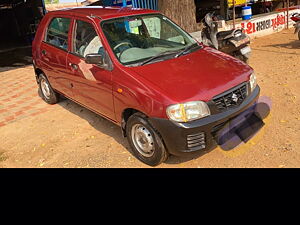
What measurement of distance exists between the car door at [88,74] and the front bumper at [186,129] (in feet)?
3.26

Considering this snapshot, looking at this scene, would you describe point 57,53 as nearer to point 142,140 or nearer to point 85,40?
point 85,40

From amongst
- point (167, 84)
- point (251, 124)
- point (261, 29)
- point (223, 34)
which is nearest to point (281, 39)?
point (261, 29)

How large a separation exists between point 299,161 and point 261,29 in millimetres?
9236

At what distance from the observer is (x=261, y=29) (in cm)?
1145

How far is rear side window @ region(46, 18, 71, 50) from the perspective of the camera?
4785mm

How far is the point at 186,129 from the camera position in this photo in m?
3.11

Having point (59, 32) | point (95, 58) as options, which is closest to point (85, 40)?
point (95, 58)

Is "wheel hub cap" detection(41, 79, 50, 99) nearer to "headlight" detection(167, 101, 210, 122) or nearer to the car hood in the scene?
the car hood

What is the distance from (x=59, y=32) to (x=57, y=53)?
40 centimetres

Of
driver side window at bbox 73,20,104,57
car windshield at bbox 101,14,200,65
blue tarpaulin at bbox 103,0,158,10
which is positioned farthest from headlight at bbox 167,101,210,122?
blue tarpaulin at bbox 103,0,158,10

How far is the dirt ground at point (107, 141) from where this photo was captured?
12.1 ft

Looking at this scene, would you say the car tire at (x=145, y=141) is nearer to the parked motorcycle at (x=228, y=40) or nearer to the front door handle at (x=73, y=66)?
the front door handle at (x=73, y=66)

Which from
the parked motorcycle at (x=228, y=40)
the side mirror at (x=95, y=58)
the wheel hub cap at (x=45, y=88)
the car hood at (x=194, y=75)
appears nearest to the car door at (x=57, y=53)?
the wheel hub cap at (x=45, y=88)
